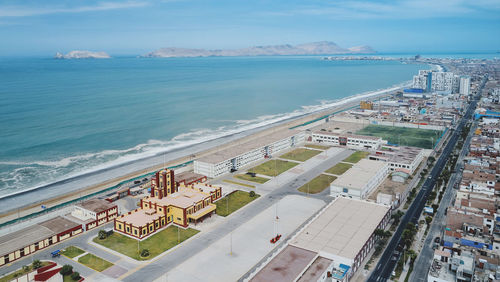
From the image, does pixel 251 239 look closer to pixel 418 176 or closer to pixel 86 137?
pixel 418 176

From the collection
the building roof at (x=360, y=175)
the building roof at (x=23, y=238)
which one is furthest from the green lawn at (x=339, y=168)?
the building roof at (x=23, y=238)

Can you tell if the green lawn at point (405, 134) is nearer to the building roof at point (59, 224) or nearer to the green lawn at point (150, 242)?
the green lawn at point (150, 242)

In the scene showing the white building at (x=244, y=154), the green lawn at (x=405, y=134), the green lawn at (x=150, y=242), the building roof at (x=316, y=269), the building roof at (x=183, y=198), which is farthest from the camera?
the green lawn at (x=405, y=134)

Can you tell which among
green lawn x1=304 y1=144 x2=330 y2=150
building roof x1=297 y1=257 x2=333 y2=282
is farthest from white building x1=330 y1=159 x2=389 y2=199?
building roof x1=297 y1=257 x2=333 y2=282

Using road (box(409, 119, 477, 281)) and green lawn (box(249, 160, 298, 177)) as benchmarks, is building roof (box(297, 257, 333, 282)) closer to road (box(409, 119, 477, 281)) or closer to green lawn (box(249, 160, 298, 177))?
road (box(409, 119, 477, 281))

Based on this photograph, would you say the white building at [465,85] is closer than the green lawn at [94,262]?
No

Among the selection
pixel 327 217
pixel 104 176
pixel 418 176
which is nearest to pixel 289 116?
pixel 418 176
